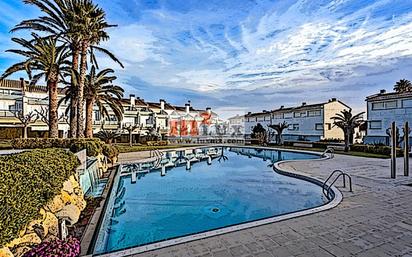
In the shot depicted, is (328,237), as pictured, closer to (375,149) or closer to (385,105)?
(375,149)

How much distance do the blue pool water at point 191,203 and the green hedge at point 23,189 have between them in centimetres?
152

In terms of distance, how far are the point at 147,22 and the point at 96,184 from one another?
11.7 metres

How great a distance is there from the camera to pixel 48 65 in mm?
15828

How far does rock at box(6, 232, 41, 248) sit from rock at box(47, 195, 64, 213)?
1.22 m

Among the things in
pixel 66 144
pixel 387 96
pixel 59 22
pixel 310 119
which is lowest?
pixel 66 144

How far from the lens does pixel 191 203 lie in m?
9.64

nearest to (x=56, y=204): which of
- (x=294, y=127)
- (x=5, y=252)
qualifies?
(x=5, y=252)

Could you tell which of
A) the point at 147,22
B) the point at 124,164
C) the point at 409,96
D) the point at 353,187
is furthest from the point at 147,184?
the point at 409,96

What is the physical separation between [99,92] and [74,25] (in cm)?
827

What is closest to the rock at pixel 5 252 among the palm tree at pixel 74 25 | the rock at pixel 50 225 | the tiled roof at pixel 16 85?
the rock at pixel 50 225

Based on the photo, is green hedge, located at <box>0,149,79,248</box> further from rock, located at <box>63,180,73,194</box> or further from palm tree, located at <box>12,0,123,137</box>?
palm tree, located at <box>12,0,123,137</box>

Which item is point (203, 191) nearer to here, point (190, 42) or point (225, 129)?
point (190, 42)

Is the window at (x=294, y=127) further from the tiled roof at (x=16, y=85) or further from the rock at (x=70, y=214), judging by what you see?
the rock at (x=70, y=214)

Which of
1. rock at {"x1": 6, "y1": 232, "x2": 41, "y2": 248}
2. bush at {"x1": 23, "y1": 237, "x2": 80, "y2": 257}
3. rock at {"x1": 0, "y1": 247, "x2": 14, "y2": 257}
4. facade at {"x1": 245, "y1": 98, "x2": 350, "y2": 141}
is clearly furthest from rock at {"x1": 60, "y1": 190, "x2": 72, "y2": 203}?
facade at {"x1": 245, "y1": 98, "x2": 350, "y2": 141}
